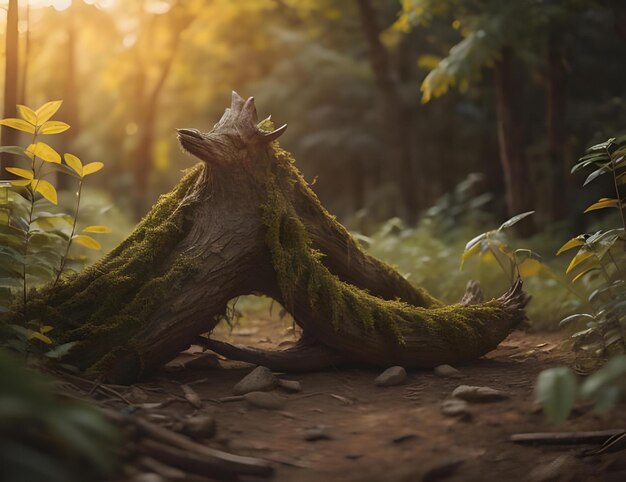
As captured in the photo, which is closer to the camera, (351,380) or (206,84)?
(351,380)

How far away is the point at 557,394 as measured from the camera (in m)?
2.65

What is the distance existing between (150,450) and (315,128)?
1850 centimetres

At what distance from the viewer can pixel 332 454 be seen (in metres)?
3.62

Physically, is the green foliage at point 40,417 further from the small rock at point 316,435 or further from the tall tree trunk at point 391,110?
the tall tree trunk at point 391,110

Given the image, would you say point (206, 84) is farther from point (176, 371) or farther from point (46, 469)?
point (46, 469)

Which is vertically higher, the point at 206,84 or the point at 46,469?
the point at 206,84

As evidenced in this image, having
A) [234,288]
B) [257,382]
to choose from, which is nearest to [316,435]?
[257,382]

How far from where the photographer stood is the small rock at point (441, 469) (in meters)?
3.33

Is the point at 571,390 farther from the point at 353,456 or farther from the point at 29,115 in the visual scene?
the point at 29,115

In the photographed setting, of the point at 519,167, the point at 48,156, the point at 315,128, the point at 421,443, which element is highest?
the point at 315,128

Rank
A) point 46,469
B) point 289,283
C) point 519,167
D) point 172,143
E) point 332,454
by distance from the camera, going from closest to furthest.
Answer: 1. point 46,469
2. point 332,454
3. point 289,283
4. point 519,167
5. point 172,143

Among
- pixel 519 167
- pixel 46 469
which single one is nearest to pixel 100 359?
pixel 46 469

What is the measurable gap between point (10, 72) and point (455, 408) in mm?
4900

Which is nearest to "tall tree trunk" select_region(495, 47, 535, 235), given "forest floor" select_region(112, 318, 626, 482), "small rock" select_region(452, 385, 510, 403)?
"forest floor" select_region(112, 318, 626, 482)
